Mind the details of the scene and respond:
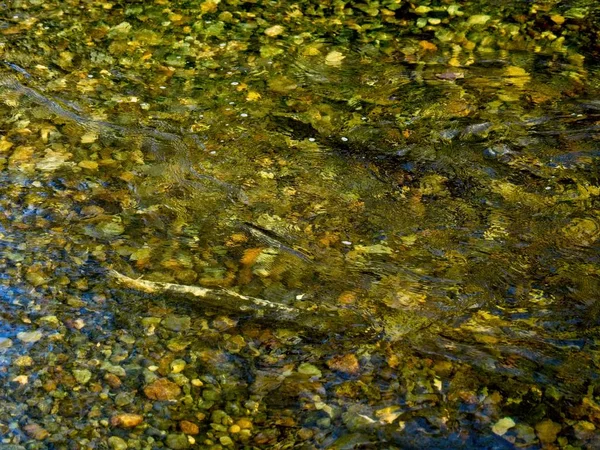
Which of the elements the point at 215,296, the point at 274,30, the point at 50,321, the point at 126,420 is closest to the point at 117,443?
the point at 126,420

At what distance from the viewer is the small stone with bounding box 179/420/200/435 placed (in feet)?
12.1

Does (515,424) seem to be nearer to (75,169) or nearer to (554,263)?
(554,263)

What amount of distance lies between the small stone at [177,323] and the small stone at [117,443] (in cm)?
75

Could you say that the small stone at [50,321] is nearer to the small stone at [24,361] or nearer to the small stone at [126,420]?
the small stone at [24,361]

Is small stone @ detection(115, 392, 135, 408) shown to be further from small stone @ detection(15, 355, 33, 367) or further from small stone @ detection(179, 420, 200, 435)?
small stone @ detection(15, 355, 33, 367)

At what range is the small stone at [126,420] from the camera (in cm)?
370

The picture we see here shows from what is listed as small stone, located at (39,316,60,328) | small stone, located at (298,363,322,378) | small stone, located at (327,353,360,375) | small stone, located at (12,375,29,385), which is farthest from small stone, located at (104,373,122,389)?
small stone, located at (327,353,360,375)

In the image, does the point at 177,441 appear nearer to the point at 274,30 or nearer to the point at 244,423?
the point at 244,423

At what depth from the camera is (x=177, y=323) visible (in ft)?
14.0

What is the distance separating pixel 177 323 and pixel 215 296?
29cm

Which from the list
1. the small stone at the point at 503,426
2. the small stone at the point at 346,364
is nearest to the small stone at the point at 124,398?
the small stone at the point at 346,364

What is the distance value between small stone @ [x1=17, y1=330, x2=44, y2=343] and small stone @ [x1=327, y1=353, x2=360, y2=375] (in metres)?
1.49

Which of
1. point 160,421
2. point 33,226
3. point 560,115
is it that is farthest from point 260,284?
point 560,115

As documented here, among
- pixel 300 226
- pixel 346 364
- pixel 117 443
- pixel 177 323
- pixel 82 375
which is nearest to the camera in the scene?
pixel 117 443
